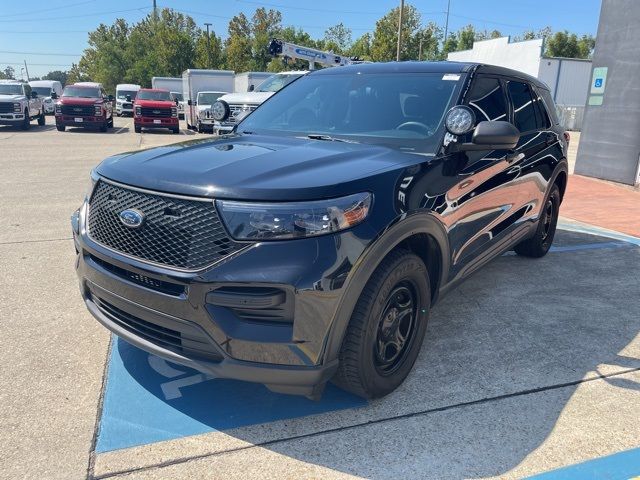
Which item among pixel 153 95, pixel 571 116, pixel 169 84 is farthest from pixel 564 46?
pixel 153 95

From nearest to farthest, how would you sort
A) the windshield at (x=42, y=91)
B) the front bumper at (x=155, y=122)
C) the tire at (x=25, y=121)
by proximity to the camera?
the tire at (x=25, y=121)
the front bumper at (x=155, y=122)
the windshield at (x=42, y=91)

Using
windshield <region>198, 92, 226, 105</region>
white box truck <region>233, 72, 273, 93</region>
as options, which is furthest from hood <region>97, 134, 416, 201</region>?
white box truck <region>233, 72, 273, 93</region>

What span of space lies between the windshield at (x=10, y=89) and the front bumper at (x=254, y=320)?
23550 mm

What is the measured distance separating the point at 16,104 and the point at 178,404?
2239cm

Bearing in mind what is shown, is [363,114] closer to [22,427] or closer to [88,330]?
[88,330]

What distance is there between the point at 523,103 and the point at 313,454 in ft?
11.4

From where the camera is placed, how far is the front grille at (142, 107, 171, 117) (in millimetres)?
21859

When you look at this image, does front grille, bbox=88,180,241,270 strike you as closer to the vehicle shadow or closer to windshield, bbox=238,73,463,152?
the vehicle shadow

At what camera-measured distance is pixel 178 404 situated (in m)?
2.83

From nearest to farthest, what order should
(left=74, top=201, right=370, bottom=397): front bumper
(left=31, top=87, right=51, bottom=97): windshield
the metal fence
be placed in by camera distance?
(left=74, top=201, right=370, bottom=397): front bumper < the metal fence < (left=31, top=87, right=51, bottom=97): windshield

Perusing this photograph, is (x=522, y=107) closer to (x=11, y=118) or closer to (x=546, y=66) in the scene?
(x=11, y=118)

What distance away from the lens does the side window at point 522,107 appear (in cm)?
425

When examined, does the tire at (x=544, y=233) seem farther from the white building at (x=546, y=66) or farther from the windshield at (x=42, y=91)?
the windshield at (x=42, y=91)

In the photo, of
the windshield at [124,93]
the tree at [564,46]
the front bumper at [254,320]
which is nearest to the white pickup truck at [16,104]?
the windshield at [124,93]
